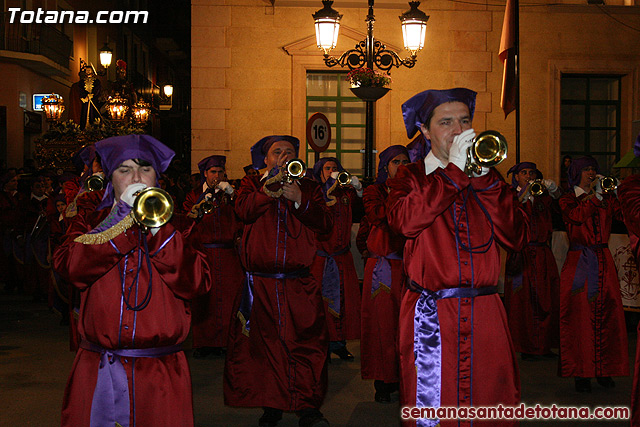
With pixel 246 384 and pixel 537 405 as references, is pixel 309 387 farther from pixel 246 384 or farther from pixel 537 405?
pixel 537 405

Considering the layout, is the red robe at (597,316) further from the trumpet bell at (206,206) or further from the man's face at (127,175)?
the man's face at (127,175)

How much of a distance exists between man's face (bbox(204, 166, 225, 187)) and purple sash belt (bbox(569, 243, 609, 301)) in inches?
154

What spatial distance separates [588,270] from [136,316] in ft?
15.8

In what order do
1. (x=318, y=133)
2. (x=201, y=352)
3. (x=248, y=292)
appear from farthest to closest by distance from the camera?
(x=318, y=133) < (x=201, y=352) < (x=248, y=292)

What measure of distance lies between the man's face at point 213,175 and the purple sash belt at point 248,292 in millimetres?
2877

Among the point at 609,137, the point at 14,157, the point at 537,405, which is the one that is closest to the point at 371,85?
the point at 537,405

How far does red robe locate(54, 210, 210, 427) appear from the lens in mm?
3350

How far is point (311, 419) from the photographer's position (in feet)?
18.4

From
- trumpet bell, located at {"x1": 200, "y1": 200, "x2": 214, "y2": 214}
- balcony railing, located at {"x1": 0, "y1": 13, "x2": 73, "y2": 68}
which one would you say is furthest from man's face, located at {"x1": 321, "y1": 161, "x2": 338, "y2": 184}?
balcony railing, located at {"x1": 0, "y1": 13, "x2": 73, "y2": 68}

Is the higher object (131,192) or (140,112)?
(140,112)

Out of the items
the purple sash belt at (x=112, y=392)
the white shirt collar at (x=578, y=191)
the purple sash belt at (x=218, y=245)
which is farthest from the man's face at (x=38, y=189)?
the purple sash belt at (x=112, y=392)

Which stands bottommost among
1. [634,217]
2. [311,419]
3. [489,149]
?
[311,419]

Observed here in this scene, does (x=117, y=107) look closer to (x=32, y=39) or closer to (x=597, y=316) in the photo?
(x=32, y=39)

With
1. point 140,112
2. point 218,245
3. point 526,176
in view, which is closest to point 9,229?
point 218,245
